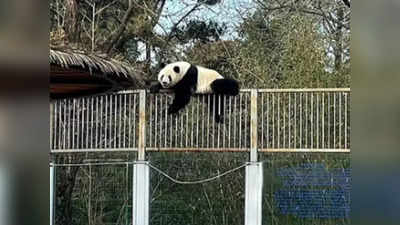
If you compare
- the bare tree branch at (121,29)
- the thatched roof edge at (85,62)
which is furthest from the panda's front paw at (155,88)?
the thatched roof edge at (85,62)

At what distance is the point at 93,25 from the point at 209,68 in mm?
1049

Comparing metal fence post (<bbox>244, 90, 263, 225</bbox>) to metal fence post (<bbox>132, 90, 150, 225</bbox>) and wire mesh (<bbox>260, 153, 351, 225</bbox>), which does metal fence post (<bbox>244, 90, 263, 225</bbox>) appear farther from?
metal fence post (<bbox>132, 90, 150, 225</bbox>)

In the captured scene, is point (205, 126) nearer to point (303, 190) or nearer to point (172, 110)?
point (172, 110)

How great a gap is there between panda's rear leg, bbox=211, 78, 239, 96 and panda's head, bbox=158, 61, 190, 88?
0.25m

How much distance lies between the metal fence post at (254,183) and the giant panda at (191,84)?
0.27m

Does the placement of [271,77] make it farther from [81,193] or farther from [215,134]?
[81,193]

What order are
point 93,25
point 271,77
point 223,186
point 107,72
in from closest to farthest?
point 107,72
point 223,186
point 271,77
point 93,25

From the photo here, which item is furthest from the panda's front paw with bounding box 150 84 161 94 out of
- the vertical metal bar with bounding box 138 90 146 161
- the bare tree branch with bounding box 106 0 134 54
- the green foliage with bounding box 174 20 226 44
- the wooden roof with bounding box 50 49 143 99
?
the wooden roof with bounding box 50 49 143 99

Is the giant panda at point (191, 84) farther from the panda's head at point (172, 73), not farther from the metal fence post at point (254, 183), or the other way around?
the metal fence post at point (254, 183)

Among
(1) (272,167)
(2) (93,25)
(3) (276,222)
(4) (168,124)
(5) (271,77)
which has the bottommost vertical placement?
(3) (276,222)

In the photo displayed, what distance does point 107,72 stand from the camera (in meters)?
2.36

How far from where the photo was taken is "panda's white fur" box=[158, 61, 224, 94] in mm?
3955
